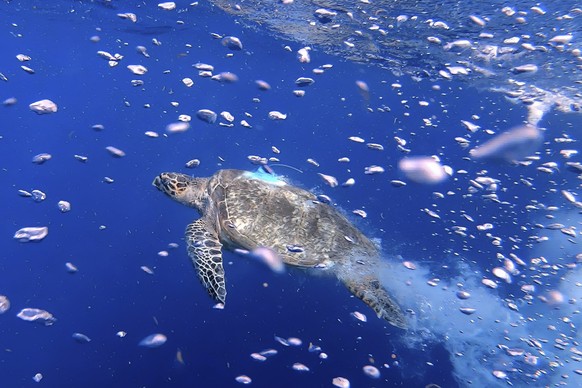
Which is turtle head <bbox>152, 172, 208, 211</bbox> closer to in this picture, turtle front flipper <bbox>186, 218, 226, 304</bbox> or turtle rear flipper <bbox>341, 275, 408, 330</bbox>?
turtle front flipper <bbox>186, 218, 226, 304</bbox>

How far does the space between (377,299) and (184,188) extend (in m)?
4.12

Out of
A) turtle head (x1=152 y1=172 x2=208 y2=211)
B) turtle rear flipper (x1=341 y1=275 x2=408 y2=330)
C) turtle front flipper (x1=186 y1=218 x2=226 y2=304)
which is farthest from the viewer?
turtle head (x1=152 y1=172 x2=208 y2=211)

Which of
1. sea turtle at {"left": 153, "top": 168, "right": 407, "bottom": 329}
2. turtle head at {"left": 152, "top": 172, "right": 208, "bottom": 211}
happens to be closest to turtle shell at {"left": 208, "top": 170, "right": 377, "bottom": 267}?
sea turtle at {"left": 153, "top": 168, "right": 407, "bottom": 329}

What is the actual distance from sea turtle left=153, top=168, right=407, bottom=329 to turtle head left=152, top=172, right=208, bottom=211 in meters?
0.02

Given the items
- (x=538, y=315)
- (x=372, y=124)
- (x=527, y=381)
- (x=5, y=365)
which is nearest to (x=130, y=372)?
(x=5, y=365)

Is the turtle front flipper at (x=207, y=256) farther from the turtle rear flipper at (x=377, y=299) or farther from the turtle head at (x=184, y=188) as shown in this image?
the turtle rear flipper at (x=377, y=299)

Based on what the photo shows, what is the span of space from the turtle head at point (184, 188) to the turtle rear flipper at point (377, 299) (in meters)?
3.16

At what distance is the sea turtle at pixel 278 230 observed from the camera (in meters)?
6.16

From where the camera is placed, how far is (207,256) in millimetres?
5844

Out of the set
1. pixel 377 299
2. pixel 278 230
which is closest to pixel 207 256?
pixel 278 230

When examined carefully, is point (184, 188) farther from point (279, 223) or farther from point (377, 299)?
point (377, 299)

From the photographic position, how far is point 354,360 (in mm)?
9484

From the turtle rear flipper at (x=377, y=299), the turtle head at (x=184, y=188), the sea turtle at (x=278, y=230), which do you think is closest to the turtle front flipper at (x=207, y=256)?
the sea turtle at (x=278, y=230)

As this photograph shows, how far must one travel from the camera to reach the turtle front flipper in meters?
5.39
